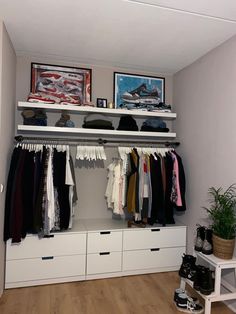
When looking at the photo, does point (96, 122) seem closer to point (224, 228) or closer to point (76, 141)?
point (76, 141)

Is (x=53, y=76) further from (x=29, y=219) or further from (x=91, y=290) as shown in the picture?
(x=91, y=290)

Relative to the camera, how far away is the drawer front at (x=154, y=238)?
2.85 meters

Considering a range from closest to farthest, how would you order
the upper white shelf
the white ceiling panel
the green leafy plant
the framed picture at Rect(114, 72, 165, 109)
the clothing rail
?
the white ceiling panel < the green leafy plant < the upper white shelf < the clothing rail < the framed picture at Rect(114, 72, 165, 109)

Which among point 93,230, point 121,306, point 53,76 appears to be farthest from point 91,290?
point 53,76

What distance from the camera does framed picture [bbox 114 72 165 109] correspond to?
324 centimetres

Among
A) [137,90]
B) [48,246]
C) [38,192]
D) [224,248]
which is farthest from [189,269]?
[137,90]

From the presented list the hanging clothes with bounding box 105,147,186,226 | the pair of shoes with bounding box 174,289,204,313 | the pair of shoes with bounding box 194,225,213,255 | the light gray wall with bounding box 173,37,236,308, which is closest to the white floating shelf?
the hanging clothes with bounding box 105,147,186,226

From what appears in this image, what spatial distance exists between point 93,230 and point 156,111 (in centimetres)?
166

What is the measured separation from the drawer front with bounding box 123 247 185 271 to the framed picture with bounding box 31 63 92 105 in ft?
6.39

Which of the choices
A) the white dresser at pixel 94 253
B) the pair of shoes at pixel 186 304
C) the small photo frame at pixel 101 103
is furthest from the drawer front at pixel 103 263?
the small photo frame at pixel 101 103

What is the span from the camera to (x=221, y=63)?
2488mm

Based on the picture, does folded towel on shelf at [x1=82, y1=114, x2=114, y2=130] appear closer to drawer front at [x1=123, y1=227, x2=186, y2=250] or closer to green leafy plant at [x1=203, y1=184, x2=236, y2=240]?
drawer front at [x1=123, y1=227, x2=186, y2=250]

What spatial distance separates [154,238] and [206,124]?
145cm

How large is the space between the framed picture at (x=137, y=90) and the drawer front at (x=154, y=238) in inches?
61.0
